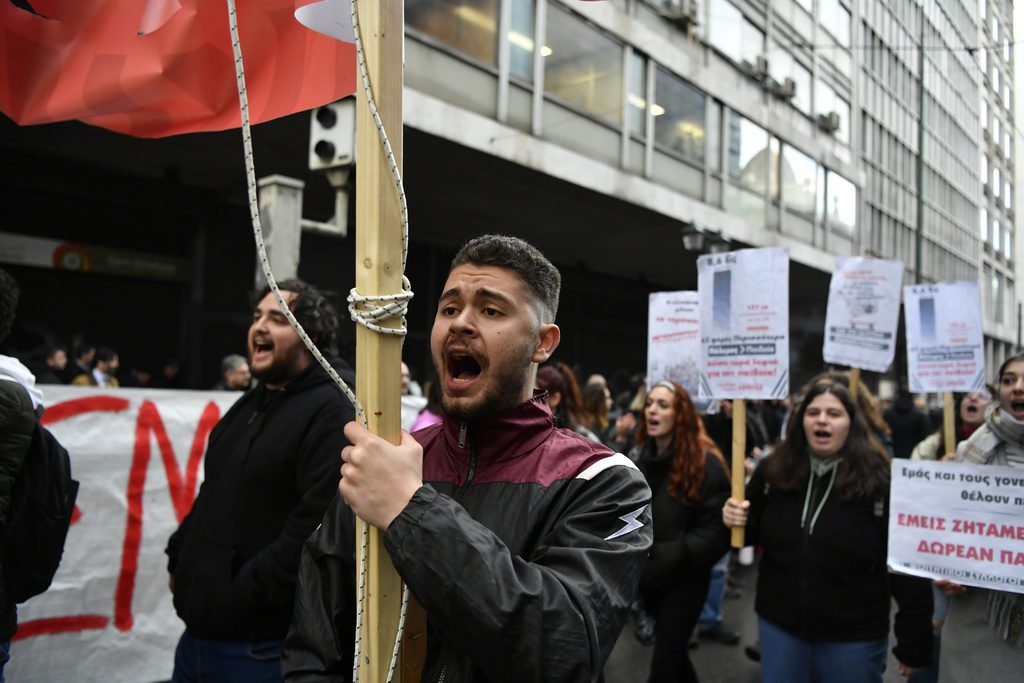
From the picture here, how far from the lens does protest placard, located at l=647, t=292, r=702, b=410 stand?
6.07 metres

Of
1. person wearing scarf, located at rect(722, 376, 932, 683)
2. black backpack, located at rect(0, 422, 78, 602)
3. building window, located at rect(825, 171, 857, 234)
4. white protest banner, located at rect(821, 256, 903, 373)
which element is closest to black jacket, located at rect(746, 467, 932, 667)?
person wearing scarf, located at rect(722, 376, 932, 683)

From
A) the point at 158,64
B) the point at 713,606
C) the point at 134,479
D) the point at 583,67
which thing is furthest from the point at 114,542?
the point at 583,67

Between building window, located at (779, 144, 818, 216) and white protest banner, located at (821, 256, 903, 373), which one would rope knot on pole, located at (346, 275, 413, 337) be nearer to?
white protest banner, located at (821, 256, 903, 373)

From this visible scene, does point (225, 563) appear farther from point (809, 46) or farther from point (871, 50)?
point (871, 50)

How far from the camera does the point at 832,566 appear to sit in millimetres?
3439

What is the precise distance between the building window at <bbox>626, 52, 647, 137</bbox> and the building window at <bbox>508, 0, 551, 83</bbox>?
103 inches

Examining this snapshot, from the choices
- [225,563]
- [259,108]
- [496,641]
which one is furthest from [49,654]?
[496,641]

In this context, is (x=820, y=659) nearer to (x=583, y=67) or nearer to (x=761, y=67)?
(x=583, y=67)

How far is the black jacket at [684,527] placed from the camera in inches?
165

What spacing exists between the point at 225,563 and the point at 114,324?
10.4 m

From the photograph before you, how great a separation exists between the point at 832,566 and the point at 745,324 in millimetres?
1340

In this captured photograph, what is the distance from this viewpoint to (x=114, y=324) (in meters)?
11.8

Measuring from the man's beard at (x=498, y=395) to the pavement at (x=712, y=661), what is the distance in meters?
3.63

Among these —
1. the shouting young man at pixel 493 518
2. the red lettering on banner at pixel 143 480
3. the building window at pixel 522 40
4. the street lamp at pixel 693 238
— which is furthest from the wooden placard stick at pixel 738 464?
the building window at pixel 522 40
